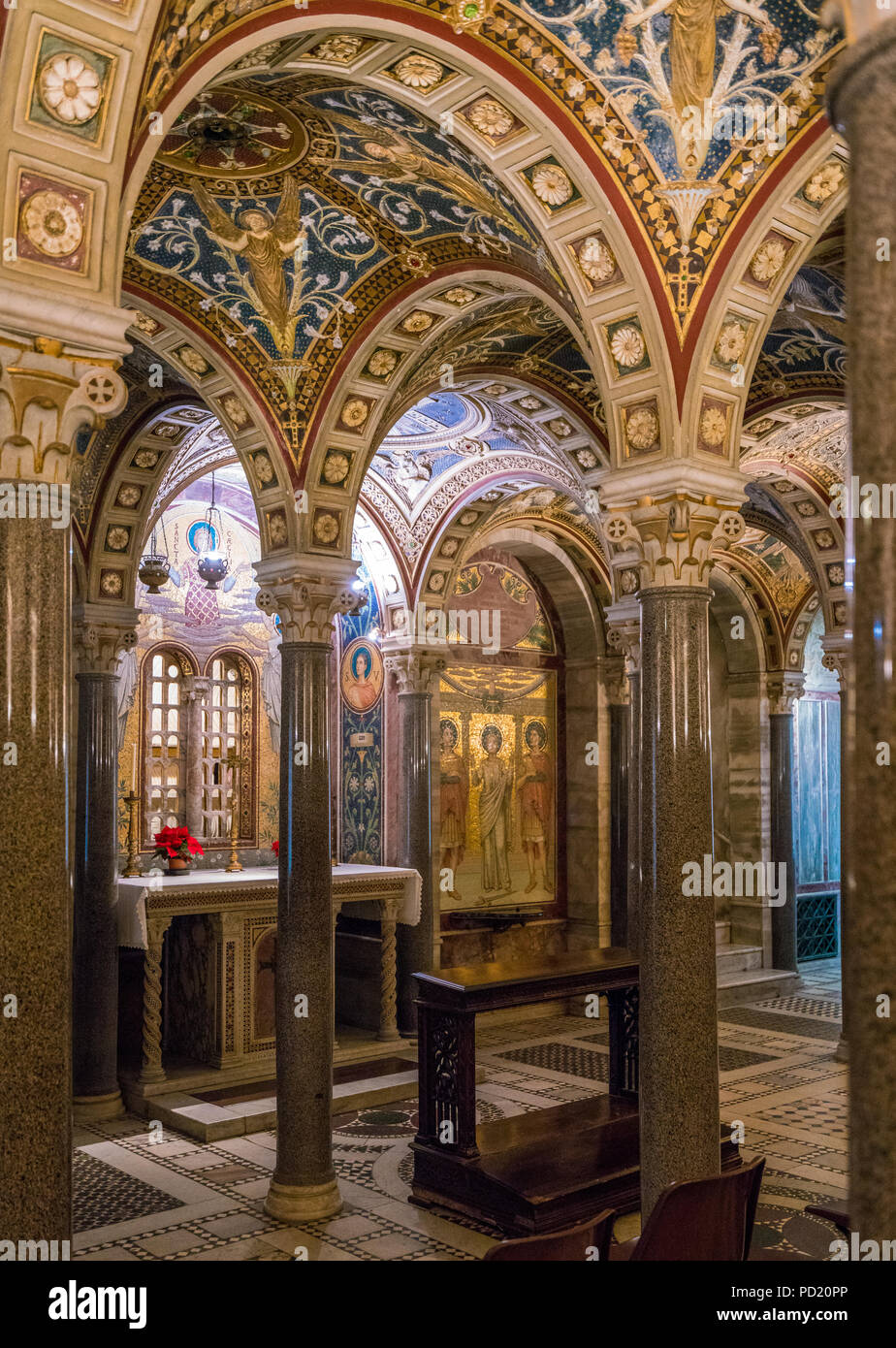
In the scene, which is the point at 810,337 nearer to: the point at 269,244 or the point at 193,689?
the point at 269,244

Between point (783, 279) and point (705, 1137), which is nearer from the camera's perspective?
point (705, 1137)

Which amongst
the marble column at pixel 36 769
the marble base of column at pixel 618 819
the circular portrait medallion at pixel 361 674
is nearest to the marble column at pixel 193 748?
the circular portrait medallion at pixel 361 674

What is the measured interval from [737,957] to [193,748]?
8.88 meters

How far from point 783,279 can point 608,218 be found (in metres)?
1.10

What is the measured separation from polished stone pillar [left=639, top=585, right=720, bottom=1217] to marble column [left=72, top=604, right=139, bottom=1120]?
6008 millimetres

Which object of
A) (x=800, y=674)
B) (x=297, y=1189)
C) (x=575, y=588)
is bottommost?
(x=297, y=1189)

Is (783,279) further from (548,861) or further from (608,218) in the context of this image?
(548,861)

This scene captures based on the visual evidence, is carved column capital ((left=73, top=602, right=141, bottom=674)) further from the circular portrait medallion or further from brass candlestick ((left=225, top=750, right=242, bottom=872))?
the circular portrait medallion

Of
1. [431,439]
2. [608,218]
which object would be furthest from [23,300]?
[431,439]

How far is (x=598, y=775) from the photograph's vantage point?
1694 centimetres

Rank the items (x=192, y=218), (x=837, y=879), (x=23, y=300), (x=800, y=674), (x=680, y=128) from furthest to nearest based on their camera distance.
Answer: (x=837, y=879) → (x=800, y=674) → (x=192, y=218) → (x=680, y=128) → (x=23, y=300)

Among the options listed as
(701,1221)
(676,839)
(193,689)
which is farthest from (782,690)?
(701,1221)

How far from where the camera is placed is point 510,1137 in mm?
8523

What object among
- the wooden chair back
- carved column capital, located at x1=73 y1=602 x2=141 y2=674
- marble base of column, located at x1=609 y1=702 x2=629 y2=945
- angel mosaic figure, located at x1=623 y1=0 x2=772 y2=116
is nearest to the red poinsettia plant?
carved column capital, located at x1=73 y1=602 x2=141 y2=674
